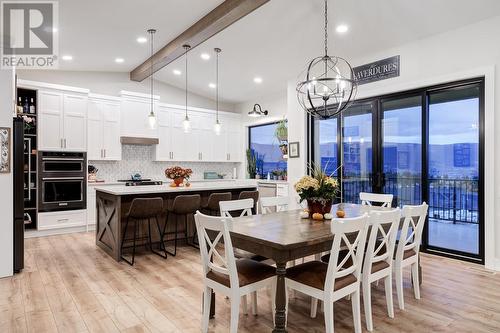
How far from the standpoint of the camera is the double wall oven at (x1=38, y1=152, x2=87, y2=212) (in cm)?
567

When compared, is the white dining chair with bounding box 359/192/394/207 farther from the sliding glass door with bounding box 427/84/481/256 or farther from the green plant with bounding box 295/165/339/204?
the green plant with bounding box 295/165/339/204

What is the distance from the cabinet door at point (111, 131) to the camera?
21.6 feet

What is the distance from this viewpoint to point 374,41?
470 cm

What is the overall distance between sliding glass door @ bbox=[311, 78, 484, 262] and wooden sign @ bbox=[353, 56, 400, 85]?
33 cm

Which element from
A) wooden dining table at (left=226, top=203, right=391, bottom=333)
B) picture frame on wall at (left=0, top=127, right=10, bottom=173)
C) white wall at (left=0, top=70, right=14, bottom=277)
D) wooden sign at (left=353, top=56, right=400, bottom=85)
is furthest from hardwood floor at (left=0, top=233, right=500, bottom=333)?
wooden sign at (left=353, top=56, right=400, bottom=85)

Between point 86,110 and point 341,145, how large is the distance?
4.84m

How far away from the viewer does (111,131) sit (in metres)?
6.66

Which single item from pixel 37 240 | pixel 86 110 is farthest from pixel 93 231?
pixel 86 110

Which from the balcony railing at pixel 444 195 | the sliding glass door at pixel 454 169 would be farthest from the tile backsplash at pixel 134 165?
the sliding glass door at pixel 454 169

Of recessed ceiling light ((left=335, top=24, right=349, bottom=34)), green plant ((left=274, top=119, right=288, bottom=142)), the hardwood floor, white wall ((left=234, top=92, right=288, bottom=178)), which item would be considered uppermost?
recessed ceiling light ((left=335, top=24, right=349, bottom=34))

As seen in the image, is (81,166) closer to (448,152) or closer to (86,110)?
(86,110)

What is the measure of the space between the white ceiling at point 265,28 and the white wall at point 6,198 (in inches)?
46.9

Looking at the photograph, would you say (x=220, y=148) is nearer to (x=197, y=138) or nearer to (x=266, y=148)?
(x=197, y=138)

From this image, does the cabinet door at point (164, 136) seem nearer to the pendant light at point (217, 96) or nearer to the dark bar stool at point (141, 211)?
the pendant light at point (217, 96)
